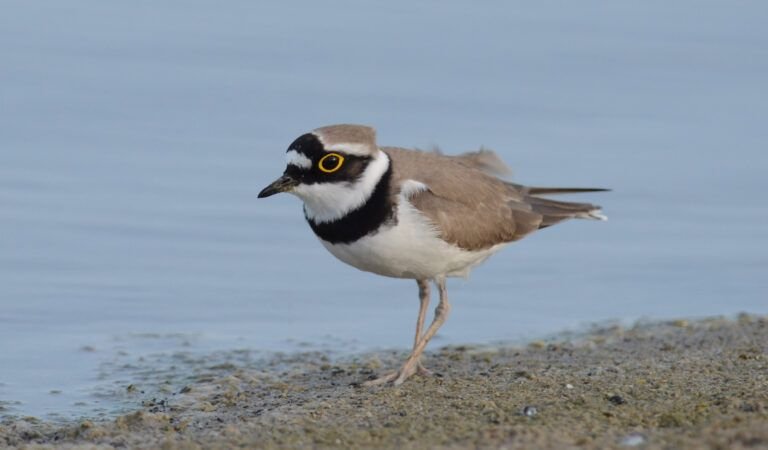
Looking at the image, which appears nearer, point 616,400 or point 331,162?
point 616,400

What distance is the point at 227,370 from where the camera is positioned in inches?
338

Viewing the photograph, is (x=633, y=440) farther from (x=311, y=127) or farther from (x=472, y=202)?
(x=311, y=127)

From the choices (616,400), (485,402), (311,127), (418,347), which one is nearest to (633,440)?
(616,400)

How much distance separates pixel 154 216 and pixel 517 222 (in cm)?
372

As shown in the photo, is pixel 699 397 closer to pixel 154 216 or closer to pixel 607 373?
pixel 607 373

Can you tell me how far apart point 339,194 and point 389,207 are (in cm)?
27

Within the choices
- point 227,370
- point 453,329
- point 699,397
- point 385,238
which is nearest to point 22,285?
point 227,370

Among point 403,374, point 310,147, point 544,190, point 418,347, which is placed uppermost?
point 310,147

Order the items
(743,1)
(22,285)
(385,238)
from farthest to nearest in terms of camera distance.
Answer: (743,1) < (22,285) < (385,238)

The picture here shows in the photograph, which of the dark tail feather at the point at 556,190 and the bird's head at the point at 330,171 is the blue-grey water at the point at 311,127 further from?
the bird's head at the point at 330,171

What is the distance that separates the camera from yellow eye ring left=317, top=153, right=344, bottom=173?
7.48 meters

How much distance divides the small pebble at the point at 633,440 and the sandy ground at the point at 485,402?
0.03 feet

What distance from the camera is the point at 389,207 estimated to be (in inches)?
293

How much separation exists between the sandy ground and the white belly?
60 cm
